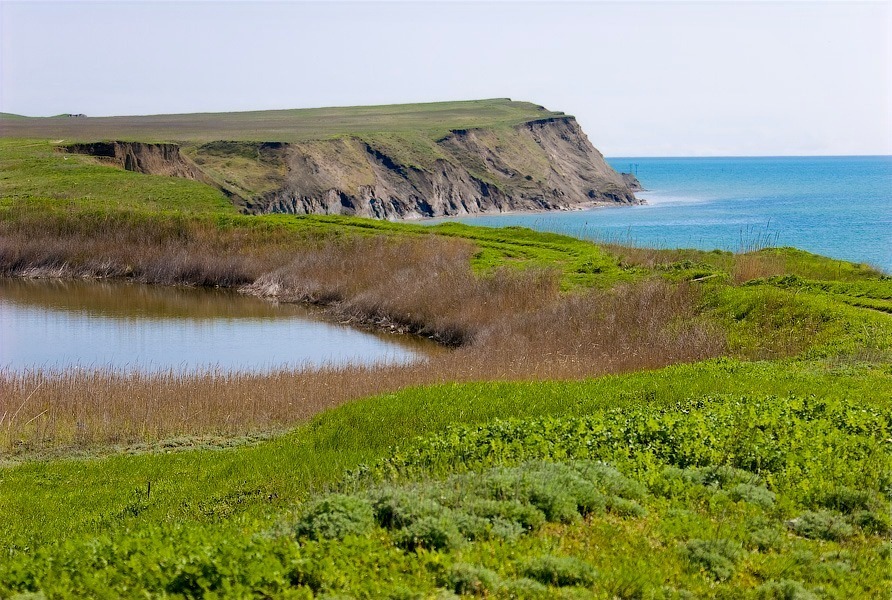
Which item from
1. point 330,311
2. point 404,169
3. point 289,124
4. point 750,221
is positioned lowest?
point 330,311

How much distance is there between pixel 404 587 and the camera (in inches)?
263

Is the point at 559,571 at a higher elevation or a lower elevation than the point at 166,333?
higher

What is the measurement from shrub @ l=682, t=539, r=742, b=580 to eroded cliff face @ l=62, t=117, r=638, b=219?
67667mm

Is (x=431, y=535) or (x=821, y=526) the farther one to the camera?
(x=821, y=526)

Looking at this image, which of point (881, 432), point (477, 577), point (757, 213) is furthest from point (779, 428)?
point (757, 213)

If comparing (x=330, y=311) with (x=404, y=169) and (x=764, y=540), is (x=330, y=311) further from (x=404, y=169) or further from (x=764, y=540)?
(x=404, y=169)

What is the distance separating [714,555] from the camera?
744cm

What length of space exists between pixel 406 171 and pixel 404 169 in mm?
384

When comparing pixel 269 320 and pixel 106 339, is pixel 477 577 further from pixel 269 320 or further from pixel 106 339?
pixel 269 320

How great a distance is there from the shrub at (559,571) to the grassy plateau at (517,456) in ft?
0.06

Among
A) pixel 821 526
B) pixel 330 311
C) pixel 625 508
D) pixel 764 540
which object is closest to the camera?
pixel 764 540

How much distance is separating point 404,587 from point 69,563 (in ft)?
9.19

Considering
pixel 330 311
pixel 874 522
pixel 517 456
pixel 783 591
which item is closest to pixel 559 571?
pixel 783 591

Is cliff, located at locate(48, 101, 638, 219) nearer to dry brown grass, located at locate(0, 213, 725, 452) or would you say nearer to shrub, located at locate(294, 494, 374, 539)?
dry brown grass, located at locate(0, 213, 725, 452)
